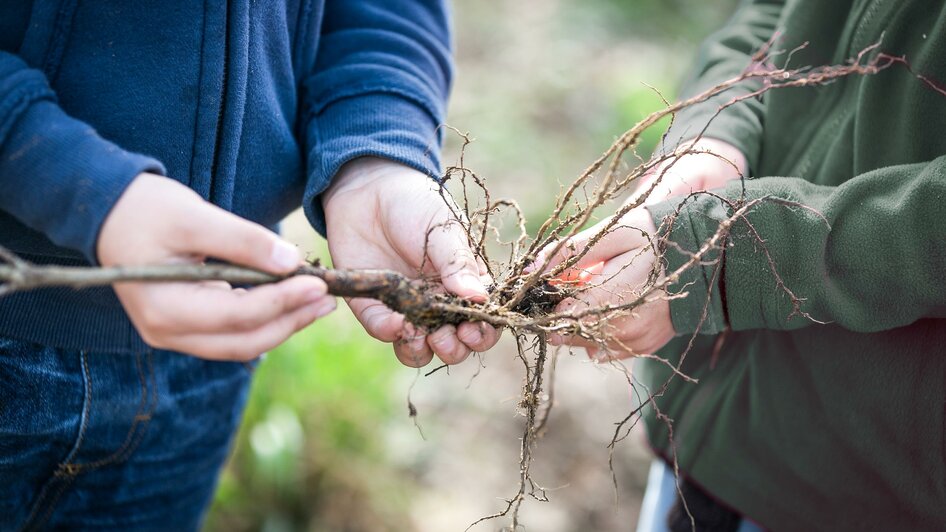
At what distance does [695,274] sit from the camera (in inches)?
50.7

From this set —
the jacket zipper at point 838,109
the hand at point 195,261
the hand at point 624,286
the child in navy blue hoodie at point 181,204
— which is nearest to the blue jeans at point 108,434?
the child in navy blue hoodie at point 181,204

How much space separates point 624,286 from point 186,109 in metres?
0.86

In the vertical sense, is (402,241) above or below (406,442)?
above

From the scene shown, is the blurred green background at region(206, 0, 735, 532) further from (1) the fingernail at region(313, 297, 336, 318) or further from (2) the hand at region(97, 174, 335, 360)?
(2) the hand at region(97, 174, 335, 360)

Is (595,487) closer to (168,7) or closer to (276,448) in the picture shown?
(276,448)

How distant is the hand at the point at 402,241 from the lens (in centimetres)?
131

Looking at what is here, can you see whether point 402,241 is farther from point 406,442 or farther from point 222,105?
point 406,442

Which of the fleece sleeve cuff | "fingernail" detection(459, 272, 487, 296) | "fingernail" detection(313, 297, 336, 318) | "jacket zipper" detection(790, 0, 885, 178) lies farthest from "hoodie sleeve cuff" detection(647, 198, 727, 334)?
the fleece sleeve cuff

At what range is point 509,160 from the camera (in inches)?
166

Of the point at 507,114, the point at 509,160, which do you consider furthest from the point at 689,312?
the point at 507,114

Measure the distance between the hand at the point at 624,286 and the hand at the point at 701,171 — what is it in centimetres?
11

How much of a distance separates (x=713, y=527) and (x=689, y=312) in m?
0.46

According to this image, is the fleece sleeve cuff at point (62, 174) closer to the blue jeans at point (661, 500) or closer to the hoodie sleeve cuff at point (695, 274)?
the hoodie sleeve cuff at point (695, 274)

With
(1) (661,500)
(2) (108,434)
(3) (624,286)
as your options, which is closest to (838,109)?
(3) (624,286)
